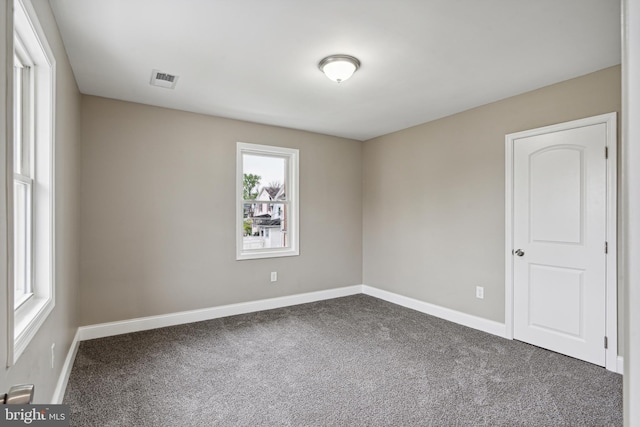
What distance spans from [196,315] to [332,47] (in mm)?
3199

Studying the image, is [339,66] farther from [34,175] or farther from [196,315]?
[196,315]

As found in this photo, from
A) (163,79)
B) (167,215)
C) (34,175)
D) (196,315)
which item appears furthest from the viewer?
(196,315)

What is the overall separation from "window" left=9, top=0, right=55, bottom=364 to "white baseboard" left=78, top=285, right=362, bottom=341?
1.70 metres

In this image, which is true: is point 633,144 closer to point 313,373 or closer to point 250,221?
point 313,373

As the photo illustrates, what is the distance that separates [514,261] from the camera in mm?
3457

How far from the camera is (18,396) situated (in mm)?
764

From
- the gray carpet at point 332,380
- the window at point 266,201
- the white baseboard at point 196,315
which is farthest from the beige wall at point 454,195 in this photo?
the window at point 266,201

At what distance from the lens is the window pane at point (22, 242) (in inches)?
69.9

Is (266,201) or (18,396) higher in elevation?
(266,201)

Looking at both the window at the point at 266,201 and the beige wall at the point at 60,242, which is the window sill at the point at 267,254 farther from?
the beige wall at the point at 60,242

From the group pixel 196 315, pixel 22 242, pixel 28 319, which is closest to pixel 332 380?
pixel 28 319

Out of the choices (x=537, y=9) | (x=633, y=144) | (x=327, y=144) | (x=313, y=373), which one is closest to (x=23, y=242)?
(x=313, y=373)

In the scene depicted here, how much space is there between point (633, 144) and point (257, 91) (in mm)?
3298

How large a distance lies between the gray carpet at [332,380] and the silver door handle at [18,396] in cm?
158
